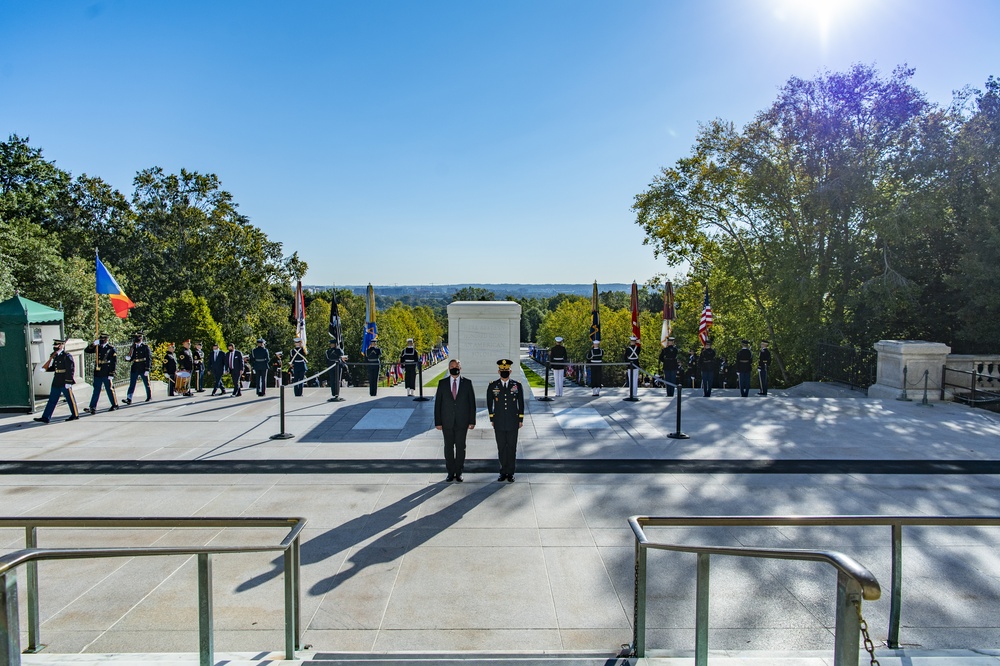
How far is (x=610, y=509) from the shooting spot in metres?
7.48

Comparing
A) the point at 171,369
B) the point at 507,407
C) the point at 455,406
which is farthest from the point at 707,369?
the point at 171,369

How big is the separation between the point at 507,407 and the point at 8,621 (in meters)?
6.21

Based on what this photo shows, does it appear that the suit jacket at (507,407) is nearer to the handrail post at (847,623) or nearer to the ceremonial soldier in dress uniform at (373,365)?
the handrail post at (847,623)

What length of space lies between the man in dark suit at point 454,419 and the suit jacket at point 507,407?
318mm

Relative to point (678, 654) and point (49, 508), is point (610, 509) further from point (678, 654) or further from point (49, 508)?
point (49, 508)

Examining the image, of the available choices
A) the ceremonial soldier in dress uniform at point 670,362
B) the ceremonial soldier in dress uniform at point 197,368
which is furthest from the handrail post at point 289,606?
the ceremonial soldier in dress uniform at point 197,368

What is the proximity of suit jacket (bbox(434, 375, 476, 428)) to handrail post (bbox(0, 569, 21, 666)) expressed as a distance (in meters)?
5.72

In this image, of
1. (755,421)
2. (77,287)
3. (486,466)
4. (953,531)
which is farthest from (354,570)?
(77,287)

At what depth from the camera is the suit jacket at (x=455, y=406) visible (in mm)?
8641

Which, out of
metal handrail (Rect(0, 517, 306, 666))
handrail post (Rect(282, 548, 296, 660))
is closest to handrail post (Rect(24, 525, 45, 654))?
metal handrail (Rect(0, 517, 306, 666))

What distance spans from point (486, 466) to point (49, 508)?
5.33 metres

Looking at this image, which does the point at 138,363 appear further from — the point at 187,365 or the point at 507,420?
the point at 507,420

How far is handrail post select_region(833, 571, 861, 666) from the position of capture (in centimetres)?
300

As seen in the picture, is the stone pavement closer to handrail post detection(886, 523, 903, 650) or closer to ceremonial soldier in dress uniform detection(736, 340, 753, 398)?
handrail post detection(886, 523, 903, 650)
